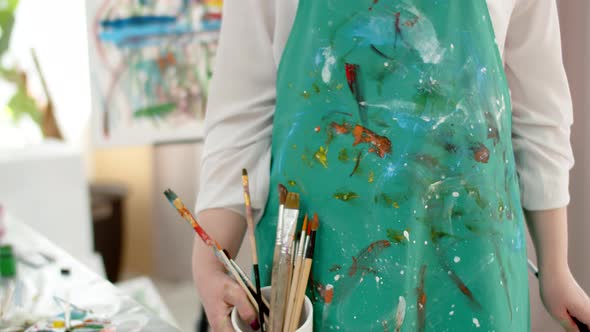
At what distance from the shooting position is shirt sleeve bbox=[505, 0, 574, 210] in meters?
0.60

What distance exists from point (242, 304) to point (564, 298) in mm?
323

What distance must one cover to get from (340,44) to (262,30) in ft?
0.28

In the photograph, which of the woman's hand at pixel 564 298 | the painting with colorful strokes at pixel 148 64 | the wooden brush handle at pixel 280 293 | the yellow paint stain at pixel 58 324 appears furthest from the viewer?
the painting with colorful strokes at pixel 148 64

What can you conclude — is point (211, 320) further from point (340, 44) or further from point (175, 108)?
point (175, 108)

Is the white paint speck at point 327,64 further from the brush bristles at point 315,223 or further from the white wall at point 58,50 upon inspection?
the white wall at point 58,50

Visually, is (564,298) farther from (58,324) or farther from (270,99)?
(58,324)

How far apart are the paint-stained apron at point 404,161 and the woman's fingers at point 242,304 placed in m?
0.08

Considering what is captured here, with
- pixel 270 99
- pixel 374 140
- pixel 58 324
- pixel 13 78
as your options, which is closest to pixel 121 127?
pixel 13 78

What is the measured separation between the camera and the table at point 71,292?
29.1 inches

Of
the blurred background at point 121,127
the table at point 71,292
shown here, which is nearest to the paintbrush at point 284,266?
the table at point 71,292

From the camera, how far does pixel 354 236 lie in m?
0.56

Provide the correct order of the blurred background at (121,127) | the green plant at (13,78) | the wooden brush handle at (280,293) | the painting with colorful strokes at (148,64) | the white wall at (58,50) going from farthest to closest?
1. the white wall at (58,50)
2. the green plant at (13,78)
3. the painting with colorful strokes at (148,64)
4. the blurred background at (121,127)
5. the wooden brush handle at (280,293)

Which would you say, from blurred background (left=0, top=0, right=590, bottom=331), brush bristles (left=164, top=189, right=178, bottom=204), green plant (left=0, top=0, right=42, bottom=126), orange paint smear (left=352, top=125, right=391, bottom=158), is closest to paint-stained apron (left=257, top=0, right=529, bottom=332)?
orange paint smear (left=352, top=125, right=391, bottom=158)

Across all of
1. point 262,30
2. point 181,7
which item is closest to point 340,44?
point 262,30
